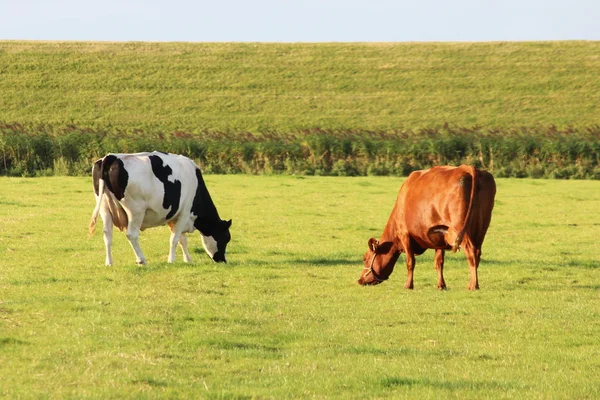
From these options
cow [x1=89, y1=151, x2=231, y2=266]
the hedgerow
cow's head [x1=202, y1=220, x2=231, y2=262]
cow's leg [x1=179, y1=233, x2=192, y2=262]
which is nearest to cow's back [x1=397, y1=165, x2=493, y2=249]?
cow's head [x1=202, y1=220, x2=231, y2=262]

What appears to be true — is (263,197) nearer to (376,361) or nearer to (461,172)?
(461,172)

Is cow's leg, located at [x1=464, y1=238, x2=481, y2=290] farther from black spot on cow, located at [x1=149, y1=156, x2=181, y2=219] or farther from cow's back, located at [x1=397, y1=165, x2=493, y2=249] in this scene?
black spot on cow, located at [x1=149, y1=156, x2=181, y2=219]

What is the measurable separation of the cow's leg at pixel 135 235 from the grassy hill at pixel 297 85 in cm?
3913

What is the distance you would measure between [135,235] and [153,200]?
664 millimetres

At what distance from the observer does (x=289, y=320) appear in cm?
1093

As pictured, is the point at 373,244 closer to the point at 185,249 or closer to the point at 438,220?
the point at 438,220

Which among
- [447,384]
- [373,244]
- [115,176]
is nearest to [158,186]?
[115,176]

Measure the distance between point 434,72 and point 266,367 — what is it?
63.5 meters

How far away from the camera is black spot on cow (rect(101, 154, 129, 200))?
15.4m

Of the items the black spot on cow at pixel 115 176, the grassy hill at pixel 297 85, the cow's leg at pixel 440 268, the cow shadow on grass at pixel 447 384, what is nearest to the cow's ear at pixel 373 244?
the cow's leg at pixel 440 268

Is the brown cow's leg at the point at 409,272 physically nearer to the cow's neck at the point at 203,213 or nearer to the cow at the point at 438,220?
the cow at the point at 438,220

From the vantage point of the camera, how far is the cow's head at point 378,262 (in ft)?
46.9

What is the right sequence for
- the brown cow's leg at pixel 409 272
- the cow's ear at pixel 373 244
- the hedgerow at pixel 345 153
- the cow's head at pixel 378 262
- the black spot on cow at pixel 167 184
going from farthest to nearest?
the hedgerow at pixel 345 153, the black spot on cow at pixel 167 184, the cow's ear at pixel 373 244, the cow's head at pixel 378 262, the brown cow's leg at pixel 409 272

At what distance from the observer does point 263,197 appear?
27969 mm
